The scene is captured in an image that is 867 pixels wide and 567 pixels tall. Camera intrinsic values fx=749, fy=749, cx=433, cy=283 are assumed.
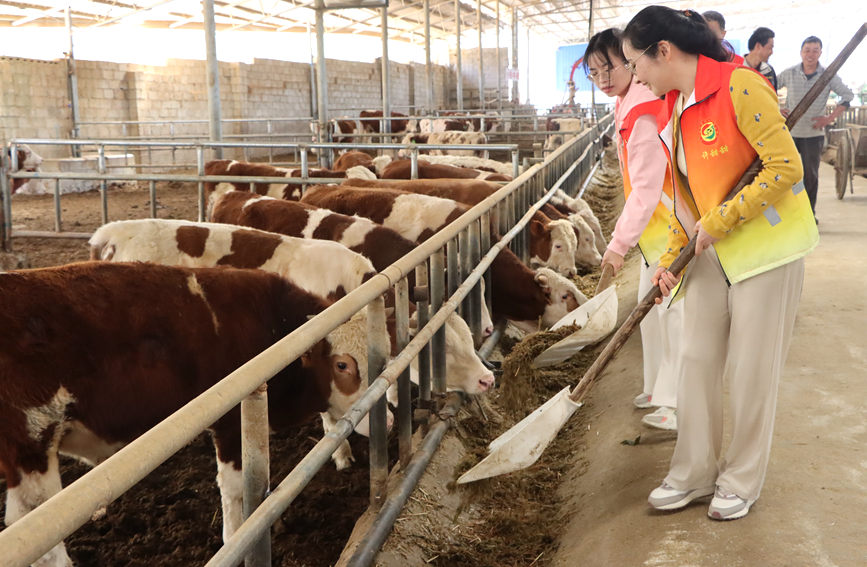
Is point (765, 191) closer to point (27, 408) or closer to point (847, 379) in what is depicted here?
point (847, 379)

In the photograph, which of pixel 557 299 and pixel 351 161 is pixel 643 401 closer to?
pixel 557 299

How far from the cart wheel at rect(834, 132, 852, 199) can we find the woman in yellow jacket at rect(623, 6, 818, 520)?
7849 mm

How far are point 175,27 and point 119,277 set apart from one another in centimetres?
2223

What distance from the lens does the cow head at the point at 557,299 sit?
541 centimetres

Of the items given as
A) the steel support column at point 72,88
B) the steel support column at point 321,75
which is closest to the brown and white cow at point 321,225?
the steel support column at point 321,75

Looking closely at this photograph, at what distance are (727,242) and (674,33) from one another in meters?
0.67

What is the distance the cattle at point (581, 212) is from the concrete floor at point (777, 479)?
11.9 feet

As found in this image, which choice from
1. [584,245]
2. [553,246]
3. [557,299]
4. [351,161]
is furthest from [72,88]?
[557,299]

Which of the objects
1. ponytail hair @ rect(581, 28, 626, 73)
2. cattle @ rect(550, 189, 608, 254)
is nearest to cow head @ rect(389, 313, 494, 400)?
ponytail hair @ rect(581, 28, 626, 73)

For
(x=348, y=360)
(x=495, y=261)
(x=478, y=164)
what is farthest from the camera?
(x=478, y=164)

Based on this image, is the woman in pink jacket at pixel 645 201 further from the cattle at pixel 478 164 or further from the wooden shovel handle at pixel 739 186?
the cattle at pixel 478 164

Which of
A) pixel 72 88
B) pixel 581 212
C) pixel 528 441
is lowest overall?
pixel 528 441

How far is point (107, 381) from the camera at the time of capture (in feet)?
9.25

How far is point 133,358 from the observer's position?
2.88 m
